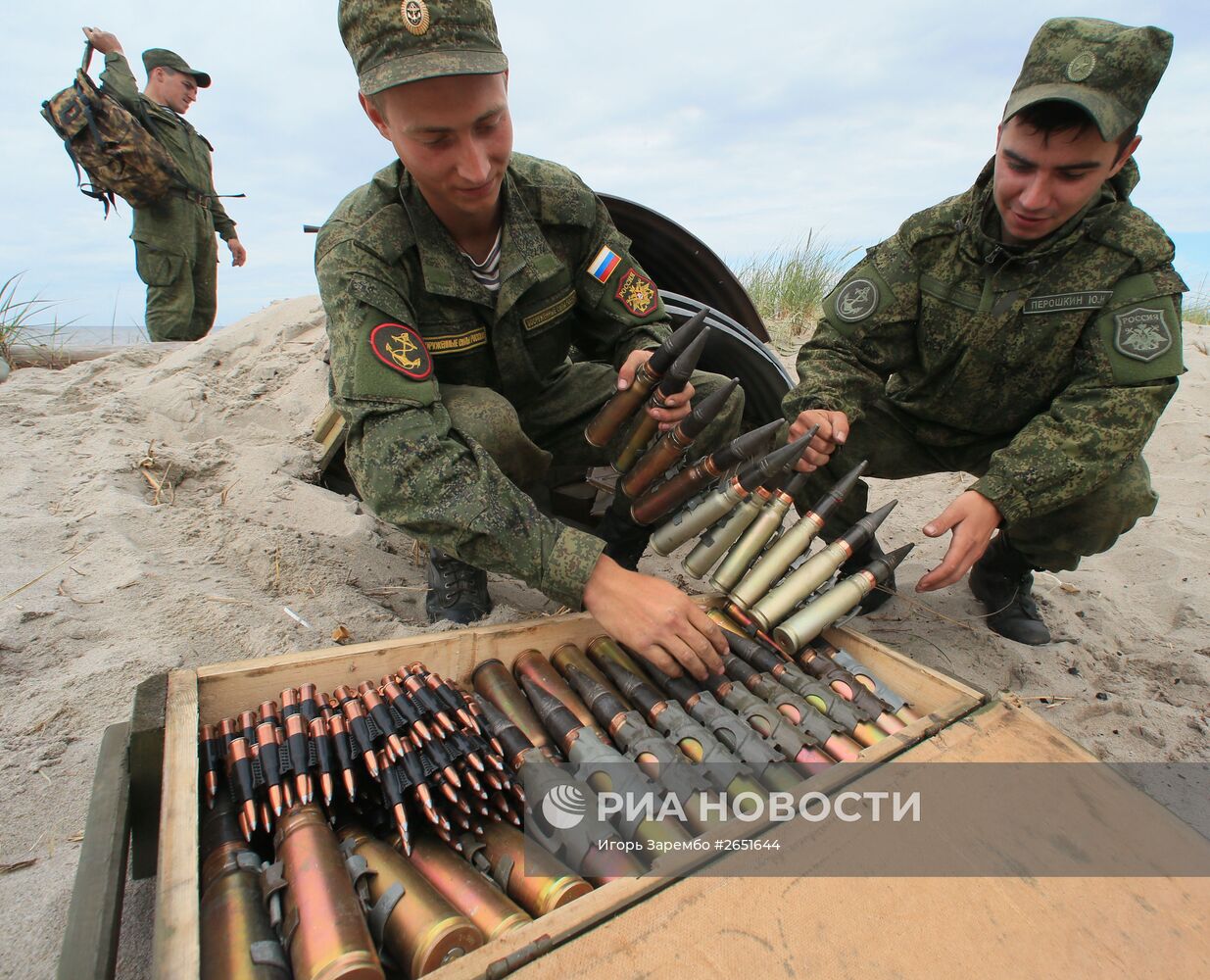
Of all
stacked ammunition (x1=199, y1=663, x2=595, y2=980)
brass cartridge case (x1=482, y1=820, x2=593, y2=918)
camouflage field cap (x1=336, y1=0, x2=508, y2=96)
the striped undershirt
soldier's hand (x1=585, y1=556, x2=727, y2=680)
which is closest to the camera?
stacked ammunition (x1=199, y1=663, x2=595, y2=980)

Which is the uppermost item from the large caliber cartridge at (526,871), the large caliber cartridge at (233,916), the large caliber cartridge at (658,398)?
the large caliber cartridge at (658,398)

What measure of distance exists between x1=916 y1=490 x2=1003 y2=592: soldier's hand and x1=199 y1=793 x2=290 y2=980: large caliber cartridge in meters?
2.03

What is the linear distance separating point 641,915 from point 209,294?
888 cm

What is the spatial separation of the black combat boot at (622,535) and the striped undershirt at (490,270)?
3.74ft

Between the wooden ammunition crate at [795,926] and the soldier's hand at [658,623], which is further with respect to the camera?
the soldier's hand at [658,623]

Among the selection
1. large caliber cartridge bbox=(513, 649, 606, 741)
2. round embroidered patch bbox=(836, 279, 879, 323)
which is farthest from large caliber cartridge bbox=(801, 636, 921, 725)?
round embroidered patch bbox=(836, 279, 879, 323)

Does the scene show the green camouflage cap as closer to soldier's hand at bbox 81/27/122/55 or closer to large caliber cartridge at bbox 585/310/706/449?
soldier's hand at bbox 81/27/122/55

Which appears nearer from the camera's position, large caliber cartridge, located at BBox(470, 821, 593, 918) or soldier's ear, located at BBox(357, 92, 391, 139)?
large caliber cartridge, located at BBox(470, 821, 593, 918)

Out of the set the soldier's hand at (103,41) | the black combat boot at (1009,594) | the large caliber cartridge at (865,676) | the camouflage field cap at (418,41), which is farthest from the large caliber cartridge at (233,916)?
the soldier's hand at (103,41)

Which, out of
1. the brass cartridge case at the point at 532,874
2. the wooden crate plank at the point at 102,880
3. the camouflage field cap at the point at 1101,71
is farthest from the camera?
the camouflage field cap at the point at 1101,71

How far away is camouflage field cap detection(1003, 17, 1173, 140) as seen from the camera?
2.36 meters

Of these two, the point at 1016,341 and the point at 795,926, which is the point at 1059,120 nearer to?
the point at 1016,341

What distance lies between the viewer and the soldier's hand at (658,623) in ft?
6.73

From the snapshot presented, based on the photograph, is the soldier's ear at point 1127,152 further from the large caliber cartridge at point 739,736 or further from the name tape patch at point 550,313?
the large caliber cartridge at point 739,736
